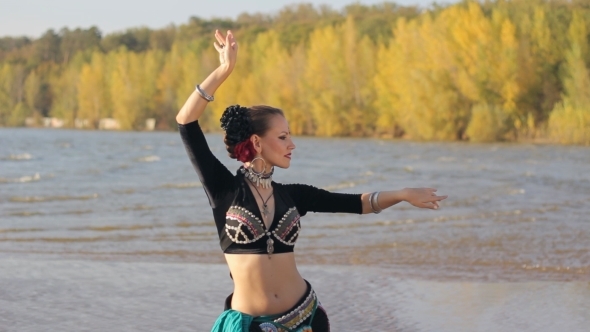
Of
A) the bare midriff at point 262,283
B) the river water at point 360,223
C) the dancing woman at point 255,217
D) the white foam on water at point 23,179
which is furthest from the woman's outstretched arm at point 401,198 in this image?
the white foam on water at point 23,179

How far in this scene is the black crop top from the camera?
415 cm

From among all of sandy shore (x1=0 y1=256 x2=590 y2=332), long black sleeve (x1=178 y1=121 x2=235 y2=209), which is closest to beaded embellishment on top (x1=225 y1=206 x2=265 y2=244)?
long black sleeve (x1=178 y1=121 x2=235 y2=209)

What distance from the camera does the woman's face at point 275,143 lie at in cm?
430

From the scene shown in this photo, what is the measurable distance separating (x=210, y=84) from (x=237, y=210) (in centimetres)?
54

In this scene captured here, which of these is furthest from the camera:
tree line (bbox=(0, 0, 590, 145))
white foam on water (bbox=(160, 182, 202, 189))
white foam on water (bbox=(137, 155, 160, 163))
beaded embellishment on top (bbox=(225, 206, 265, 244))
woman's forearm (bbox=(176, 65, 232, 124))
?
tree line (bbox=(0, 0, 590, 145))

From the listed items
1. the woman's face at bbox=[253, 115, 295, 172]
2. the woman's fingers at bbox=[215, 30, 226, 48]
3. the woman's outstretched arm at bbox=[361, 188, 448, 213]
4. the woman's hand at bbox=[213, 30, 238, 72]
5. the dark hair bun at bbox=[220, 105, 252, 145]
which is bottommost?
the woman's outstretched arm at bbox=[361, 188, 448, 213]

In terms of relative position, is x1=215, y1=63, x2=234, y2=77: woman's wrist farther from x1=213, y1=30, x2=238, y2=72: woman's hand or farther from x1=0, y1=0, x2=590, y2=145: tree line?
x1=0, y1=0, x2=590, y2=145: tree line

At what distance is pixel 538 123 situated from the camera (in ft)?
200

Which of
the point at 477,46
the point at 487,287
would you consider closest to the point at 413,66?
the point at 477,46

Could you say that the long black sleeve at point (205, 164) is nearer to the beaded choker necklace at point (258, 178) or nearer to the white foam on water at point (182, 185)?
the beaded choker necklace at point (258, 178)

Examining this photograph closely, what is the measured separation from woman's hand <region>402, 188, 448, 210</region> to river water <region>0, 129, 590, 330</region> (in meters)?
5.02

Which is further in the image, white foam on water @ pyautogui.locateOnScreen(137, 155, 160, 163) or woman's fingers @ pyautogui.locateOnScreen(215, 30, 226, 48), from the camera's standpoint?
white foam on water @ pyautogui.locateOnScreen(137, 155, 160, 163)

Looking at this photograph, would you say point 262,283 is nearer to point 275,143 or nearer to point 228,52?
point 275,143

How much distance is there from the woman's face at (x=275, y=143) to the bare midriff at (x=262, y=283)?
422mm
